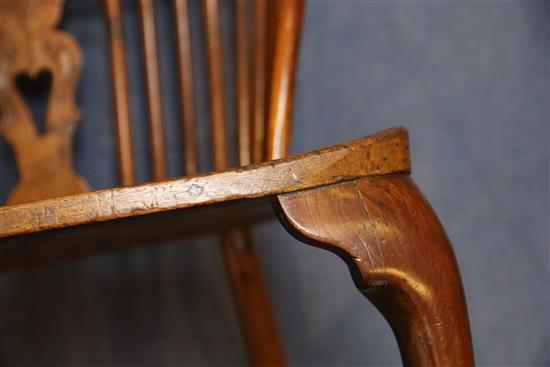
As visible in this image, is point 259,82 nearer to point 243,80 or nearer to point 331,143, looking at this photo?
point 243,80

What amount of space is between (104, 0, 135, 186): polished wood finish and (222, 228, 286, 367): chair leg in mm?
177

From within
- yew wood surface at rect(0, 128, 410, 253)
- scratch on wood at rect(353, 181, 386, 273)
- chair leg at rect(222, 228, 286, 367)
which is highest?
yew wood surface at rect(0, 128, 410, 253)

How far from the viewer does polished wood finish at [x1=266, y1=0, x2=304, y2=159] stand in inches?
26.2

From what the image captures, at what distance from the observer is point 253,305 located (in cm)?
81

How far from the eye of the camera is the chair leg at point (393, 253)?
0.38 meters

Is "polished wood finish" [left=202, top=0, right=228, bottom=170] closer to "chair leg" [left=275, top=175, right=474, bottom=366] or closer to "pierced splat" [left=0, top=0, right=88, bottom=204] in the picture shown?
"pierced splat" [left=0, top=0, right=88, bottom=204]

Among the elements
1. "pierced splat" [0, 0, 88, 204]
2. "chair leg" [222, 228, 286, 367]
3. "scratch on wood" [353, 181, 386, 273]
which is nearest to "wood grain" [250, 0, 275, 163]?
"chair leg" [222, 228, 286, 367]

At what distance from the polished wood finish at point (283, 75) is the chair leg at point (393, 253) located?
0.28 metres

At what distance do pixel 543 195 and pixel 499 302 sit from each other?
0.14m

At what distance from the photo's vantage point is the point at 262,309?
31.8 inches

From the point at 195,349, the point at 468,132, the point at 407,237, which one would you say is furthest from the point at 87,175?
the point at 407,237

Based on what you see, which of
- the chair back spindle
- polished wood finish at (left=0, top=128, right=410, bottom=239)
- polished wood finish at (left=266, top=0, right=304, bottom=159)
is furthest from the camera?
the chair back spindle

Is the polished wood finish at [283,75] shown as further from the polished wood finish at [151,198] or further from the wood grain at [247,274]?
the polished wood finish at [151,198]

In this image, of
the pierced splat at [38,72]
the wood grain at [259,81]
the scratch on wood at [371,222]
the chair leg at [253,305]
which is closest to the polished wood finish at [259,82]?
the wood grain at [259,81]
